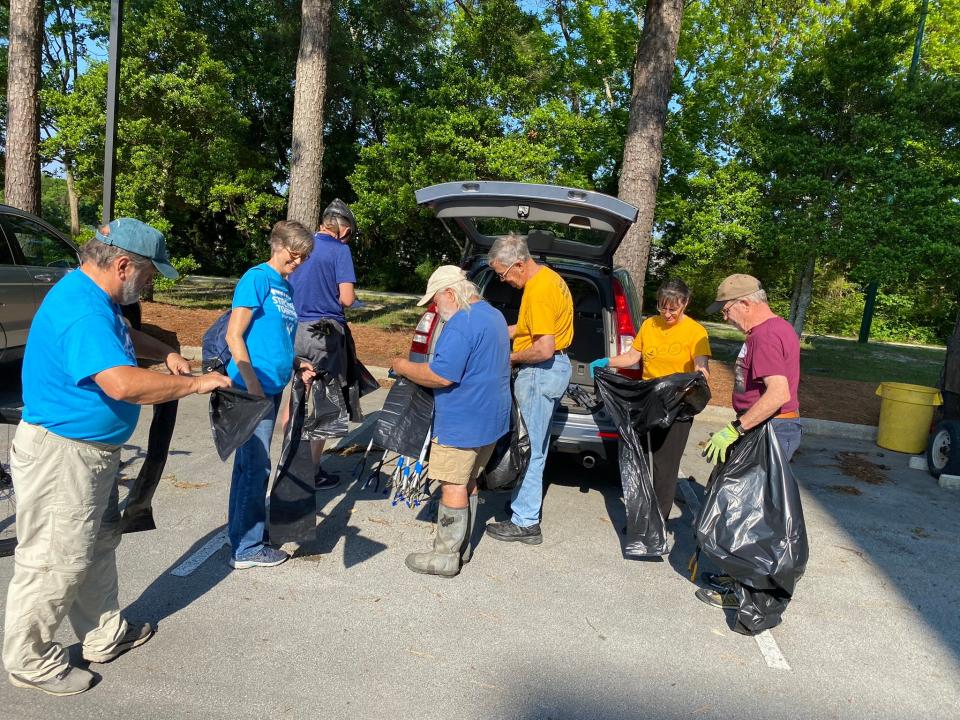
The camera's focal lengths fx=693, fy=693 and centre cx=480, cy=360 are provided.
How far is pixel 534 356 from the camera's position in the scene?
405 centimetres

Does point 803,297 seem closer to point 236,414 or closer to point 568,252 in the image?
point 568,252

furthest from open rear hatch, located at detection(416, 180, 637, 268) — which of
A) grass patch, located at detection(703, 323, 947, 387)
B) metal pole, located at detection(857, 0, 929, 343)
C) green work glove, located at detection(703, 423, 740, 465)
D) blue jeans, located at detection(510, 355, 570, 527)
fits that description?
metal pole, located at detection(857, 0, 929, 343)

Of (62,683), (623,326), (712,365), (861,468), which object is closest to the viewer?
(62,683)

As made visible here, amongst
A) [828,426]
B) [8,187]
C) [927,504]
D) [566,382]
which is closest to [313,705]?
[566,382]

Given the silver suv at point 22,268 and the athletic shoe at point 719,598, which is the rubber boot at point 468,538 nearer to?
the athletic shoe at point 719,598

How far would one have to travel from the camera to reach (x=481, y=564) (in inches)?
158

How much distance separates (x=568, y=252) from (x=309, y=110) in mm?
5629

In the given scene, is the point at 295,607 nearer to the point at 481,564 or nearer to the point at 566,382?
the point at 481,564

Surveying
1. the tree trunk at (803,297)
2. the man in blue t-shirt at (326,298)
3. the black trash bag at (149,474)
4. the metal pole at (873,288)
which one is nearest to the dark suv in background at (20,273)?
the man in blue t-shirt at (326,298)

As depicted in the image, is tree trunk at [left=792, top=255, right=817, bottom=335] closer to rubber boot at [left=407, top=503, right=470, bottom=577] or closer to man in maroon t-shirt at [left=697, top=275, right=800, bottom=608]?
man in maroon t-shirt at [left=697, top=275, right=800, bottom=608]

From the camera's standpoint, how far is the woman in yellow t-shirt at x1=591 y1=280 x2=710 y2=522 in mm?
4234

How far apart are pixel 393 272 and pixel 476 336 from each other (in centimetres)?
1796

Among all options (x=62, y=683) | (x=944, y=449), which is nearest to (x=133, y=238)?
(x=62, y=683)

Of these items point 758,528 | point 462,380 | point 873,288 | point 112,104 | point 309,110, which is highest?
point 309,110
